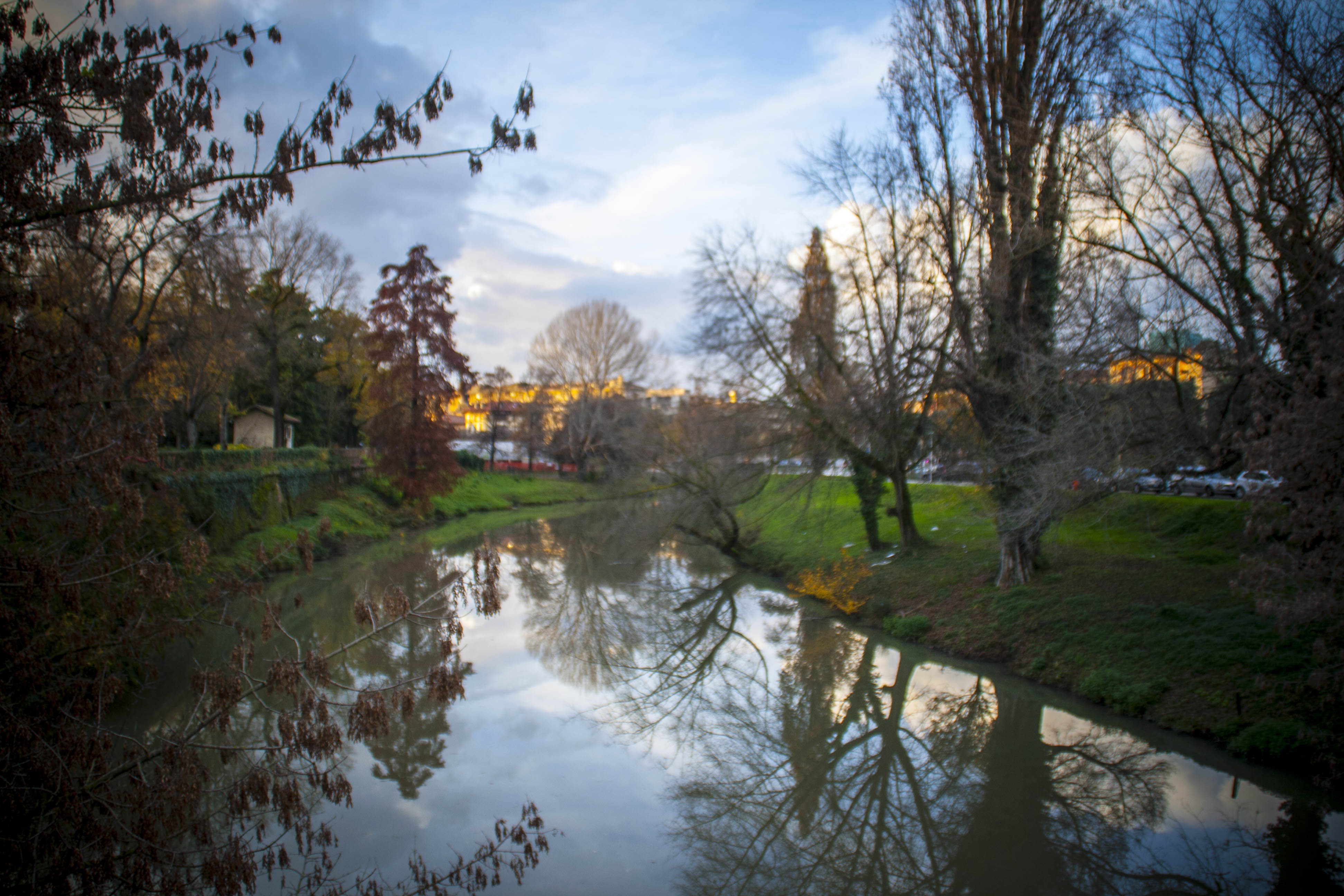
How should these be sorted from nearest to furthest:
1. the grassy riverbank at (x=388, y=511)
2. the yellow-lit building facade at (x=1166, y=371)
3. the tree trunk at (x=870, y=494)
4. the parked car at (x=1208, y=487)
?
the yellow-lit building facade at (x=1166, y=371)
the tree trunk at (x=870, y=494)
the parked car at (x=1208, y=487)
the grassy riverbank at (x=388, y=511)

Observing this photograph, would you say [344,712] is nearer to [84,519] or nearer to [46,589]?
[84,519]

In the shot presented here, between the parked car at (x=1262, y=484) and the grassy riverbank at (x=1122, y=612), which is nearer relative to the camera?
the parked car at (x=1262, y=484)

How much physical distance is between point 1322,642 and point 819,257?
10.5 m

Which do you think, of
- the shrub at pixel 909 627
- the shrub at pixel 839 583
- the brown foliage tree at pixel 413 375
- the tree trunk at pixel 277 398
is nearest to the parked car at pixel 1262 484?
the shrub at pixel 909 627

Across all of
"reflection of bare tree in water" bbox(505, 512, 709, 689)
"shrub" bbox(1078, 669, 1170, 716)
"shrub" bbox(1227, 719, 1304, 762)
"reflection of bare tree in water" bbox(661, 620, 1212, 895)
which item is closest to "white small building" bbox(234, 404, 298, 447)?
"reflection of bare tree in water" bbox(505, 512, 709, 689)

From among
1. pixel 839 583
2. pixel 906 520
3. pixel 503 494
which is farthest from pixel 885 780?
pixel 503 494

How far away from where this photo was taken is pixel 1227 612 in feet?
31.9

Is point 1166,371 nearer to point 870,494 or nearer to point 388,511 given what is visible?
point 870,494

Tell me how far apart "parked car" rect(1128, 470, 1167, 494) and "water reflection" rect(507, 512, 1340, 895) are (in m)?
3.02

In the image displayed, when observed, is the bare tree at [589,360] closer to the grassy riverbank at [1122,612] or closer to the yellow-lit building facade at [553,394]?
the yellow-lit building facade at [553,394]

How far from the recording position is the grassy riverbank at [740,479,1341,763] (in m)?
8.13

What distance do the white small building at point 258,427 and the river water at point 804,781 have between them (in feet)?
78.3

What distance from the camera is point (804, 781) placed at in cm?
824

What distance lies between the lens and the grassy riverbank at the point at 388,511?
19.0m
